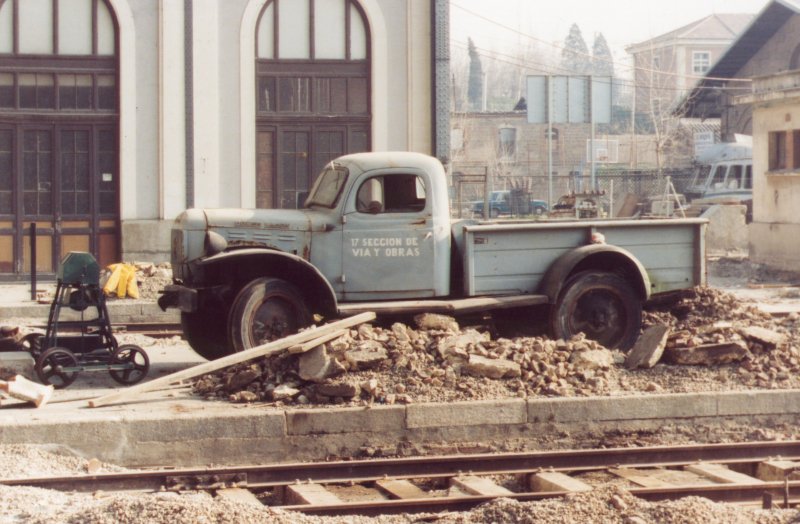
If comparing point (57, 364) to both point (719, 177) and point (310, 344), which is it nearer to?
point (310, 344)

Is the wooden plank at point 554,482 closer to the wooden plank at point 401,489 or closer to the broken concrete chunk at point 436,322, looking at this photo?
the wooden plank at point 401,489

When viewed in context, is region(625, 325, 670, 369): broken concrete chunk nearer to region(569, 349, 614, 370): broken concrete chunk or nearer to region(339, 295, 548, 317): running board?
region(569, 349, 614, 370): broken concrete chunk

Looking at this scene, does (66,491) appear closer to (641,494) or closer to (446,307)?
(641,494)

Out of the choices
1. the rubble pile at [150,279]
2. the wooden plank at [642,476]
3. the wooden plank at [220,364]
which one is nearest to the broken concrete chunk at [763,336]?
the wooden plank at [642,476]

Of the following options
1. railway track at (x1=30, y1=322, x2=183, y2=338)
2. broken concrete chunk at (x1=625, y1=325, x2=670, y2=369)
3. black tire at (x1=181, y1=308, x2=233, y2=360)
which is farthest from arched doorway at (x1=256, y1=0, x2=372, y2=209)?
broken concrete chunk at (x1=625, y1=325, x2=670, y2=369)

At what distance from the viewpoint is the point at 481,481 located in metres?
9.62

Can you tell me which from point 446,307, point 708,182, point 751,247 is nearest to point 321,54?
point 751,247

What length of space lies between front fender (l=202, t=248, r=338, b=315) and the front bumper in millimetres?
290

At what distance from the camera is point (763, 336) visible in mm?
12523

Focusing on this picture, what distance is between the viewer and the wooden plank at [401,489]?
928 centimetres

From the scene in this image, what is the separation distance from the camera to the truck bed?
13.4m

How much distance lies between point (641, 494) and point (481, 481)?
1.27 m

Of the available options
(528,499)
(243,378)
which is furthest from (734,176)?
(528,499)

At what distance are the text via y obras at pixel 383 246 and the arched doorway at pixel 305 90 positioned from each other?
10767mm
